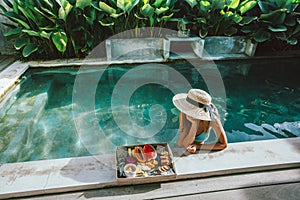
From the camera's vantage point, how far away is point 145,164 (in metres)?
1.66

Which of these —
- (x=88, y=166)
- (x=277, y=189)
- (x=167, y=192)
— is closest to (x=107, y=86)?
(x=88, y=166)

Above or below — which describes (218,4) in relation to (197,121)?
above

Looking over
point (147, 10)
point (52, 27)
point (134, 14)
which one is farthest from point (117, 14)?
point (52, 27)

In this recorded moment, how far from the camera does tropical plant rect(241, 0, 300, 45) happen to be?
488 cm

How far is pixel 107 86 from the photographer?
4020 millimetres

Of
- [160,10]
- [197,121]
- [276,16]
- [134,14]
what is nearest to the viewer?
[197,121]

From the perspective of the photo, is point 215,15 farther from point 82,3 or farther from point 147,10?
point 82,3

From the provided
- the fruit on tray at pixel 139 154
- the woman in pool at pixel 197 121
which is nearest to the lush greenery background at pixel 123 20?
the woman in pool at pixel 197 121

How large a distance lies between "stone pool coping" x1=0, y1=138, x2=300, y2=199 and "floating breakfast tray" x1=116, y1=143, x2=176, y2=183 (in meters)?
0.07

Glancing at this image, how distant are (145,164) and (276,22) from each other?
5.13 meters

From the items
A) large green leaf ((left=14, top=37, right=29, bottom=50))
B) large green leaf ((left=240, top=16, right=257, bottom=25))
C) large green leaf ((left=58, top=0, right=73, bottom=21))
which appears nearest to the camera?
large green leaf ((left=58, top=0, right=73, bottom=21))

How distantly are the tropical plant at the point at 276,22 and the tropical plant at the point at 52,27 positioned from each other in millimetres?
3785

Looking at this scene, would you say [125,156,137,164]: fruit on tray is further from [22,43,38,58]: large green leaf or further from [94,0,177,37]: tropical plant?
[22,43,38,58]: large green leaf

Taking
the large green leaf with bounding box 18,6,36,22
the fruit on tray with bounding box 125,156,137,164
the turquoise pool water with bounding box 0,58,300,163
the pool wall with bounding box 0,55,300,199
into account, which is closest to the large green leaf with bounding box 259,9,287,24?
the turquoise pool water with bounding box 0,58,300,163
